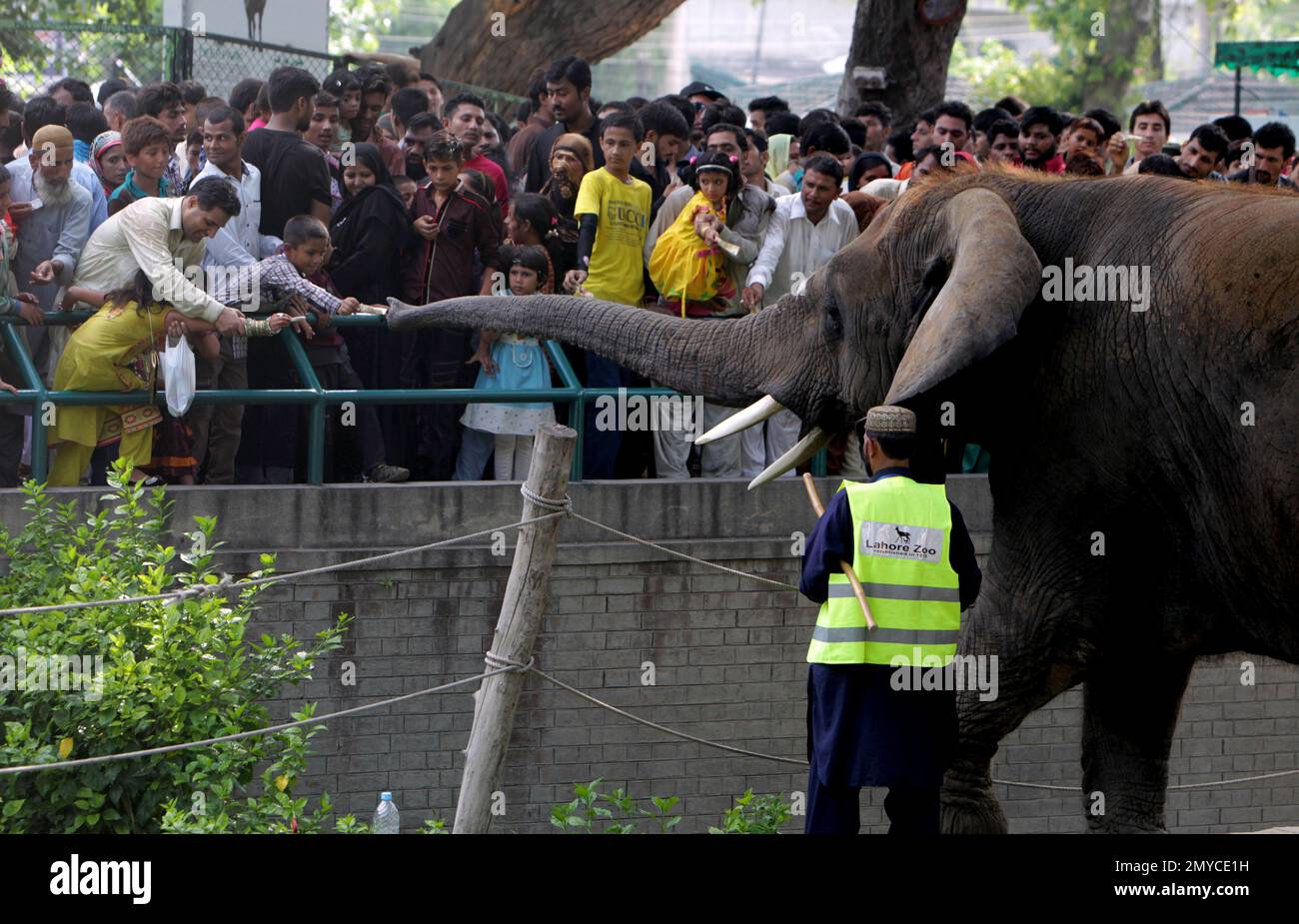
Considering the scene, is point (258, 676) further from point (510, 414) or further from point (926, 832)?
point (510, 414)

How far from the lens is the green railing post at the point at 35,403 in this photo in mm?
8477

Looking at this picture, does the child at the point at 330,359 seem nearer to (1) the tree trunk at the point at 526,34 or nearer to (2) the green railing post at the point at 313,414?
(2) the green railing post at the point at 313,414

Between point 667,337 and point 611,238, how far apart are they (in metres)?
2.90

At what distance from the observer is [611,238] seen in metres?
10.0

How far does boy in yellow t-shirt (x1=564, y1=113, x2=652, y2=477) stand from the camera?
9.94 metres

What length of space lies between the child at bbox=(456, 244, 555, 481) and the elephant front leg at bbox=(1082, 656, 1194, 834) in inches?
143

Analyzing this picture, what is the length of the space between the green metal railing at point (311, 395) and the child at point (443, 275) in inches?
11.2

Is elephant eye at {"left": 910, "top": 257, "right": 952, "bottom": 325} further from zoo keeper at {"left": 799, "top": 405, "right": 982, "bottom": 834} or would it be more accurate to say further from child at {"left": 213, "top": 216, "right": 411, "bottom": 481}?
child at {"left": 213, "top": 216, "right": 411, "bottom": 481}

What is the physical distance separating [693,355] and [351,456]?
301 centimetres

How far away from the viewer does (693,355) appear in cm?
718

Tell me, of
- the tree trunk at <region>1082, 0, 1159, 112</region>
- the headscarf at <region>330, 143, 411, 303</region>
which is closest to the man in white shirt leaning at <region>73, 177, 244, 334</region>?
the headscarf at <region>330, 143, 411, 303</region>
